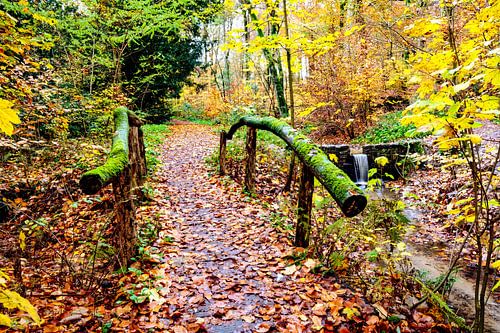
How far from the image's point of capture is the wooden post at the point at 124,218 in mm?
3402

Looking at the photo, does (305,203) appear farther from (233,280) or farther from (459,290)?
(459,290)

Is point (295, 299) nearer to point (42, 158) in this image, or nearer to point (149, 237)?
point (149, 237)

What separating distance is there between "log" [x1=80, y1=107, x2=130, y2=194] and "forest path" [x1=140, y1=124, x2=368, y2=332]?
4.17ft

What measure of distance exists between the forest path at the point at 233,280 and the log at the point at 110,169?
1272 millimetres

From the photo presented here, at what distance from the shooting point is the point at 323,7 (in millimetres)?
19375

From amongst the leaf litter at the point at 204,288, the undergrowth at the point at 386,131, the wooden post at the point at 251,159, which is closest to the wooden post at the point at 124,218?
the leaf litter at the point at 204,288

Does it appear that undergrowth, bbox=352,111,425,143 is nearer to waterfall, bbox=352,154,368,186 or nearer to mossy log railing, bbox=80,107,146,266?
waterfall, bbox=352,154,368,186

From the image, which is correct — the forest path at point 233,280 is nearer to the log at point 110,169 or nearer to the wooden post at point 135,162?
the wooden post at point 135,162

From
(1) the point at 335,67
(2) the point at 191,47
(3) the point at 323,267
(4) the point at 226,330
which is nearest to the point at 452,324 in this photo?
(3) the point at 323,267

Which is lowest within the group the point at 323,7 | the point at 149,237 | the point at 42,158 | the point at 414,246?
the point at 414,246

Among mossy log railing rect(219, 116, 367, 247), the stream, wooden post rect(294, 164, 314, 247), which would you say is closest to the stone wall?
the stream

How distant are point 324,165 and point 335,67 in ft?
44.2

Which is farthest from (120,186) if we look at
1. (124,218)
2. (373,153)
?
(373,153)

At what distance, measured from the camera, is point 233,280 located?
3492mm
